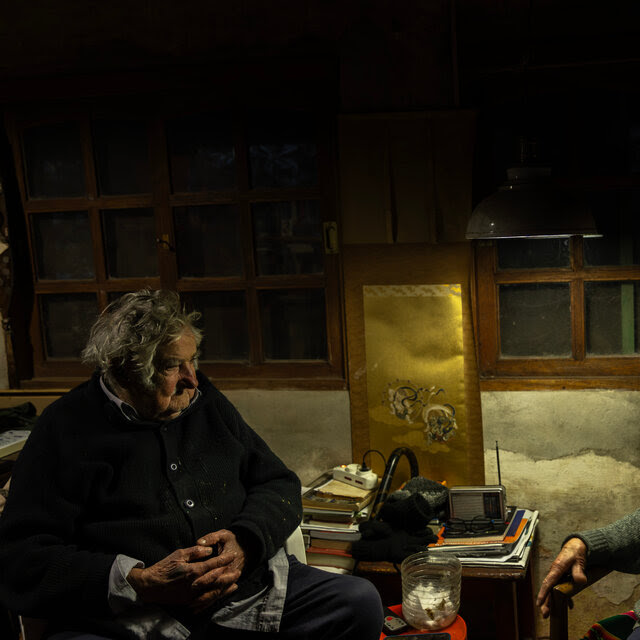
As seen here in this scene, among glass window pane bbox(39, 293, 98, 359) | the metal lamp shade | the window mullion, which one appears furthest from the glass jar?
glass window pane bbox(39, 293, 98, 359)

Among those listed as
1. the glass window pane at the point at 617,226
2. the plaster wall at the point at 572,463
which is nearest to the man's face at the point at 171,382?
the plaster wall at the point at 572,463

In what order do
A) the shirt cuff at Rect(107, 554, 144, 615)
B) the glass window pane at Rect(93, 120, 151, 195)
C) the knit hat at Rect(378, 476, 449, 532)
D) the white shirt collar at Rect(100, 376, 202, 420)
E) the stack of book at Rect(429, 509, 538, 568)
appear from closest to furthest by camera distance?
the shirt cuff at Rect(107, 554, 144, 615) → the white shirt collar at Rect(100, 376, 202, 420) → the stack of book at Rect(429, 509, 538, 568) → the knit hat at Rect(378, 476, 449, 532) → the glass window pane at Rect(93, 120, 151, 195)

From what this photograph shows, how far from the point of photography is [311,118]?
3.23 meters

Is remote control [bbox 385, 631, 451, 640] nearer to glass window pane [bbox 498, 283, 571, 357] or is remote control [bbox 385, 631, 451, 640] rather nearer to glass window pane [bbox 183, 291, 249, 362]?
glass window pane [bbox 498, 283, 571, 357]

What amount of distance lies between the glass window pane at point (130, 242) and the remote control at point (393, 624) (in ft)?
6.15

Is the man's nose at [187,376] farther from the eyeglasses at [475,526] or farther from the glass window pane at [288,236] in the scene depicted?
the eyeglasses at [475,526]

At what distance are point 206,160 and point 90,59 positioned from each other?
0.67 metres

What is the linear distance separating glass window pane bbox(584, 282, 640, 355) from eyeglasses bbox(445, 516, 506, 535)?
2.80ft

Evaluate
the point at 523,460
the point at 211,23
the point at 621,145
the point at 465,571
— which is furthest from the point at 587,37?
the point at 465,571

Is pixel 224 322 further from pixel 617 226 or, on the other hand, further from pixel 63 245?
pixel 617 226

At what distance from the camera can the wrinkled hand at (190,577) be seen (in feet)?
6.73

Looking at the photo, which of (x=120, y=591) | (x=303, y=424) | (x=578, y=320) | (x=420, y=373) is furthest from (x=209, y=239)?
(x=120, y=591)

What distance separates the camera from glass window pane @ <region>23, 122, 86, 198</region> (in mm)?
3475

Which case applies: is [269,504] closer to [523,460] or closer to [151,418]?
[151,418]
